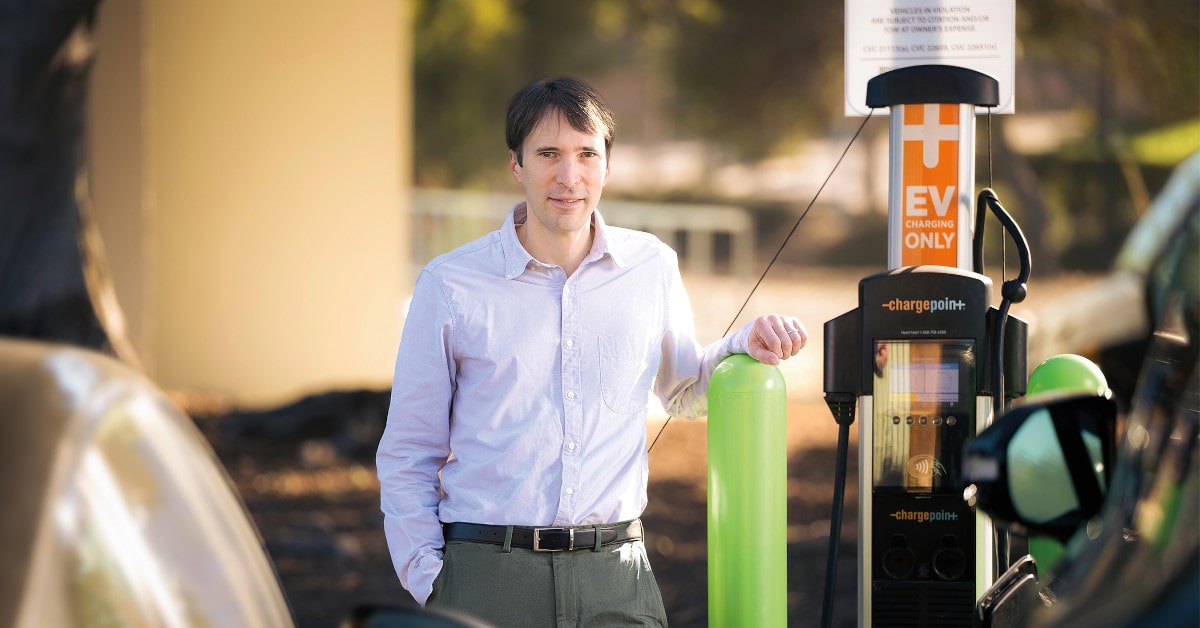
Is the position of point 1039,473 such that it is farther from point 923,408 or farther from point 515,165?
point 515,165

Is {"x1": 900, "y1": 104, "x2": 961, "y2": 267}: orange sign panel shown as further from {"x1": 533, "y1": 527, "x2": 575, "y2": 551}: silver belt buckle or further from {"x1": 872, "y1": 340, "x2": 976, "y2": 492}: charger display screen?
{"x1": 533, "y1": 527, "x2": 575, "y2": 551}: silver belt buckle

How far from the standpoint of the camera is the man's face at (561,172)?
3373mm

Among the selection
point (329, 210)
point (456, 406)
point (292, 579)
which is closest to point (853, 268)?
point (329, 210)

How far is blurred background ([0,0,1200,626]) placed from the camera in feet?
27.0

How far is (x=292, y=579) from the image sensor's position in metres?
7.76

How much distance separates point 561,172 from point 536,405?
0.55m

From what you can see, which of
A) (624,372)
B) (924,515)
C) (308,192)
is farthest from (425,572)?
(308,192)

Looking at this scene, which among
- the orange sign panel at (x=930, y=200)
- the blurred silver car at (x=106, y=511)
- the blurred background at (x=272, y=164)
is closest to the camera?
the blurred silver car at (x=106, y=511)

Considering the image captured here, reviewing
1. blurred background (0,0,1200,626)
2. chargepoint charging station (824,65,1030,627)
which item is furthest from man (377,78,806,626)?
blurred background (0,0,1200,626)

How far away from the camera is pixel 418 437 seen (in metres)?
3.49

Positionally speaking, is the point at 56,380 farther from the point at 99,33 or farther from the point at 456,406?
the point at 99,33

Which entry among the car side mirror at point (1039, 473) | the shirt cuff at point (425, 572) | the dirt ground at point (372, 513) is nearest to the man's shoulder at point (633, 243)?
the shirt cuff at point (425, 572)

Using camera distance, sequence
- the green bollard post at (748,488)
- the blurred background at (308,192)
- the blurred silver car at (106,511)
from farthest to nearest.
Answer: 1. the blurred background at (308,192)
2. the green bollard post at (748,488)
3. the blurred silver car at (106,511)

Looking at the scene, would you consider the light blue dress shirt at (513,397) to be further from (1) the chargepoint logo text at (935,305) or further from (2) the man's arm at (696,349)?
(1) the chargepoint logo text at (935,305)
